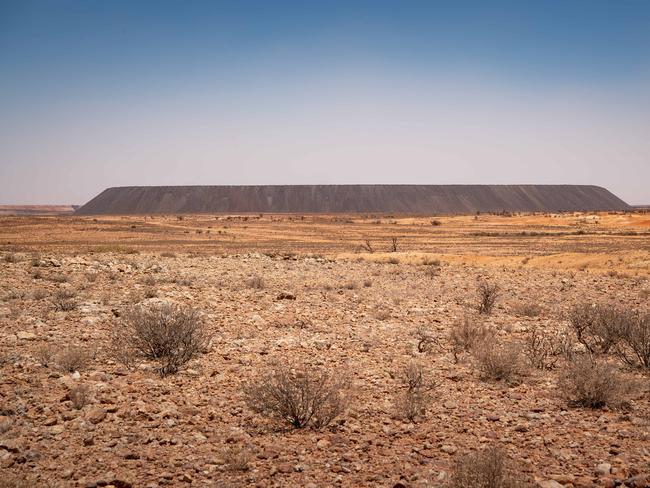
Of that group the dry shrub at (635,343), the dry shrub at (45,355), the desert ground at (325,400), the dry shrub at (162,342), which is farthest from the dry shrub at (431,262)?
the dry shrub at (45,355)

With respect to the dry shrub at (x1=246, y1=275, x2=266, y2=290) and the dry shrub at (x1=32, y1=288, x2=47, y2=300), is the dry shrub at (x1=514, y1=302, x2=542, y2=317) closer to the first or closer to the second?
the dry shrub at (x1=246, y1=275, x2=266, y2=290)

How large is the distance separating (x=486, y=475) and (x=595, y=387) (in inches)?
105

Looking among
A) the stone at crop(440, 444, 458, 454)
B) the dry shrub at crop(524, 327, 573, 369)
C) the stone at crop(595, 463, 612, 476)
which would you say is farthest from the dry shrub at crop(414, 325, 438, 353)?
the stone at crop(595, 463, 612, 476)

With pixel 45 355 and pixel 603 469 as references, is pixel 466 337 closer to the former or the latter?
pixel 603 469

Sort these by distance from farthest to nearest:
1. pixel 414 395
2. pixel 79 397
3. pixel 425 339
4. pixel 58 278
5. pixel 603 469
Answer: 1. pixel 58 278
2. pixel 425 339
3. pixel 414 395
4. pixel 79 397
5. pixel 603 469

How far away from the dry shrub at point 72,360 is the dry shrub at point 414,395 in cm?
422

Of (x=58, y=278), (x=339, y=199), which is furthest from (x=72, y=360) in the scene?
(x=339, y=199)

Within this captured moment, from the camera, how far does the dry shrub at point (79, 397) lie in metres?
5.32

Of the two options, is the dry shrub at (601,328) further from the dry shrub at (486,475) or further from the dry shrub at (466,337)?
the dry shrub at (486,475)

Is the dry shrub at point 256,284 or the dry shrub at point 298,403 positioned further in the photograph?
the dry shrub at point 256,284

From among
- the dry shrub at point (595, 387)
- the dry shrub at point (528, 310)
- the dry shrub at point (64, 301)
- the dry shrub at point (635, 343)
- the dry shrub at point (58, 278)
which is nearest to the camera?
the dry shrub at point (595, 387)

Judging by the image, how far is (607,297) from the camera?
1340 centimetres

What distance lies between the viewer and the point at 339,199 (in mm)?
147000

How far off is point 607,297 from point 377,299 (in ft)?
21.1
